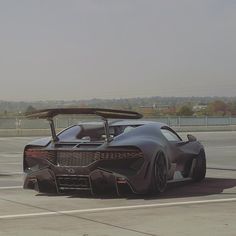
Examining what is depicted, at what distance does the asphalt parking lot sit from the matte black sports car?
0.73 ft

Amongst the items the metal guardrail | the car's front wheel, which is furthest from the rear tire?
the metal guardrail

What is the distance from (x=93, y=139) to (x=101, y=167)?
105 centimetres

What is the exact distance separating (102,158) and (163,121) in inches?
1616

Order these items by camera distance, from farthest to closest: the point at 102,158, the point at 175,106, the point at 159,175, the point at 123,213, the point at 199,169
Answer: the point at 175,106 → the point at 199,169 → the point at 159,175 → the point at 102,158 → the point at 123,213

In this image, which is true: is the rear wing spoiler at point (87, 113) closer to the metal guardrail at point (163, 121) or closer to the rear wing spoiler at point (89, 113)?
the rear wing spoiler at point (89, 113)

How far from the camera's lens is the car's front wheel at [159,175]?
1008cm

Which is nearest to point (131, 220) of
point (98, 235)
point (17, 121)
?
point (98, 235)

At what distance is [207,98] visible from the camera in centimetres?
9362

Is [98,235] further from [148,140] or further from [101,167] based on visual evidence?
[148,140]

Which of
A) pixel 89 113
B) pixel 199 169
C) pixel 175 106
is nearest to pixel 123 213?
pixel 89 113

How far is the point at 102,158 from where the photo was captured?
32.2ft

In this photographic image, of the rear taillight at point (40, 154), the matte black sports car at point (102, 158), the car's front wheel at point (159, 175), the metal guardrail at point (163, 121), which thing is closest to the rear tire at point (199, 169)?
the matte black sports car at point (102, 158)

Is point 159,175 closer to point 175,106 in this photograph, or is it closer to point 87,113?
point 87,113

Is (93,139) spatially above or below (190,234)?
above
